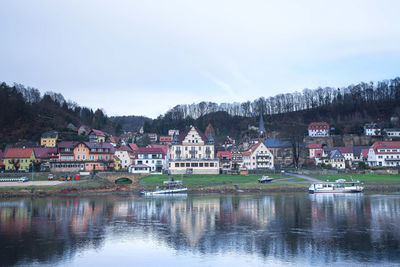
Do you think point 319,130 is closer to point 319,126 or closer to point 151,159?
point 319,126

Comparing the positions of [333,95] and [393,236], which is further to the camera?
[333,95]

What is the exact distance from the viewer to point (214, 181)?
6781 cm

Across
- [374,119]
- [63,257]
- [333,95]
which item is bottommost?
[63,257]

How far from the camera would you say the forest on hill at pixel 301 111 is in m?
144

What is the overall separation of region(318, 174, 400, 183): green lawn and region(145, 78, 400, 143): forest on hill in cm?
5633

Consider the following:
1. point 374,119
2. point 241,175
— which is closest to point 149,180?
point 241,175

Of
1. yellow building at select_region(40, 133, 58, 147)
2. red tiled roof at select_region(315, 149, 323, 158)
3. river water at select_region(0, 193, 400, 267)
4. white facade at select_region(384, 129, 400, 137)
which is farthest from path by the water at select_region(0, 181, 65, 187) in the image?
white facade at select_region(384, 129, 400, 137)

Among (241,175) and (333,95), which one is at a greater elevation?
(333,95)

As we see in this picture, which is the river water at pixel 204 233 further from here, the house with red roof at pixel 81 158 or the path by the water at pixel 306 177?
the house with red roof at pixel 81 158

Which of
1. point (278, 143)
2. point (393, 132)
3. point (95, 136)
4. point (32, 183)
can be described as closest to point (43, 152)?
point (32, 183)

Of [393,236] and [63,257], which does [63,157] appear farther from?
[393,236]

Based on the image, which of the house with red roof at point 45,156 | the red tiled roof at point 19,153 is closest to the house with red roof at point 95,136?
the house with red roof at point 45,156

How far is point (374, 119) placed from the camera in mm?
140250

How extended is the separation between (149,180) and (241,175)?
1845 centimetres
